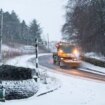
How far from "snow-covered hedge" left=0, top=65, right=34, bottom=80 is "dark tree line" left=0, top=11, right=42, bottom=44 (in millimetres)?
86553

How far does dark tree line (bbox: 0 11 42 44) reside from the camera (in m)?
116

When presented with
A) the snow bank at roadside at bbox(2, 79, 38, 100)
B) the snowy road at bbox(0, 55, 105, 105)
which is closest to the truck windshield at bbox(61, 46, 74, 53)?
the snowy road at bbox(0, 55, 105, 105)

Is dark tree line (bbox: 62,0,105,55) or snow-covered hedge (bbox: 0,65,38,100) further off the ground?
dark tree line (bbox: 62,0,105,55)

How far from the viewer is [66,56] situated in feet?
147

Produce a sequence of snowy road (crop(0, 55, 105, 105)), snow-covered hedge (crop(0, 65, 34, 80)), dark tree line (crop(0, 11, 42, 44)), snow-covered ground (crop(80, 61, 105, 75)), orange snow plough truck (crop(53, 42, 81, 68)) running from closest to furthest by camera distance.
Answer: snowy road (crop(0, 55, 105, 105)) → snow-covered hedge (crop(0, 65, 34, 80)) → snow-covered ground (crop(80, 61, 105, 75)) → orange snow plough truck (crop(53, 42, 81, 68)) → dark tree line (crop(0, 11, 42, 44))

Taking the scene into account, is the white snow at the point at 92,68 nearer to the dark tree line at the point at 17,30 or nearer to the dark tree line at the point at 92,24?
the dark tree line at the point at 92,24

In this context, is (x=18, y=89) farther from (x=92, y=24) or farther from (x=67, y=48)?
(x=92, y=24)

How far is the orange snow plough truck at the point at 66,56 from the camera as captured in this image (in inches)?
1713

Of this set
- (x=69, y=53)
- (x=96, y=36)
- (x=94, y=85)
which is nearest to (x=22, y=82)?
(x=94, y=85)

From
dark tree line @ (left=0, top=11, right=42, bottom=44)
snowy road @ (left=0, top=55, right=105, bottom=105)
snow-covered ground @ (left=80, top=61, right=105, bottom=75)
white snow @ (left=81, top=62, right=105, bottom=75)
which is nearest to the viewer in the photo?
snowy road @ (left=0, top=55, right=105, bottom=105)

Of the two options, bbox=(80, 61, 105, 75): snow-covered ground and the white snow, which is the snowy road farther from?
the white snow

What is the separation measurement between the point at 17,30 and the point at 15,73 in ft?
329

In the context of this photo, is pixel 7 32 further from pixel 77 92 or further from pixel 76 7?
pixel 77 92

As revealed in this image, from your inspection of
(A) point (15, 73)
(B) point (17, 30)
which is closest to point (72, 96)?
(A) point (15, 73)
